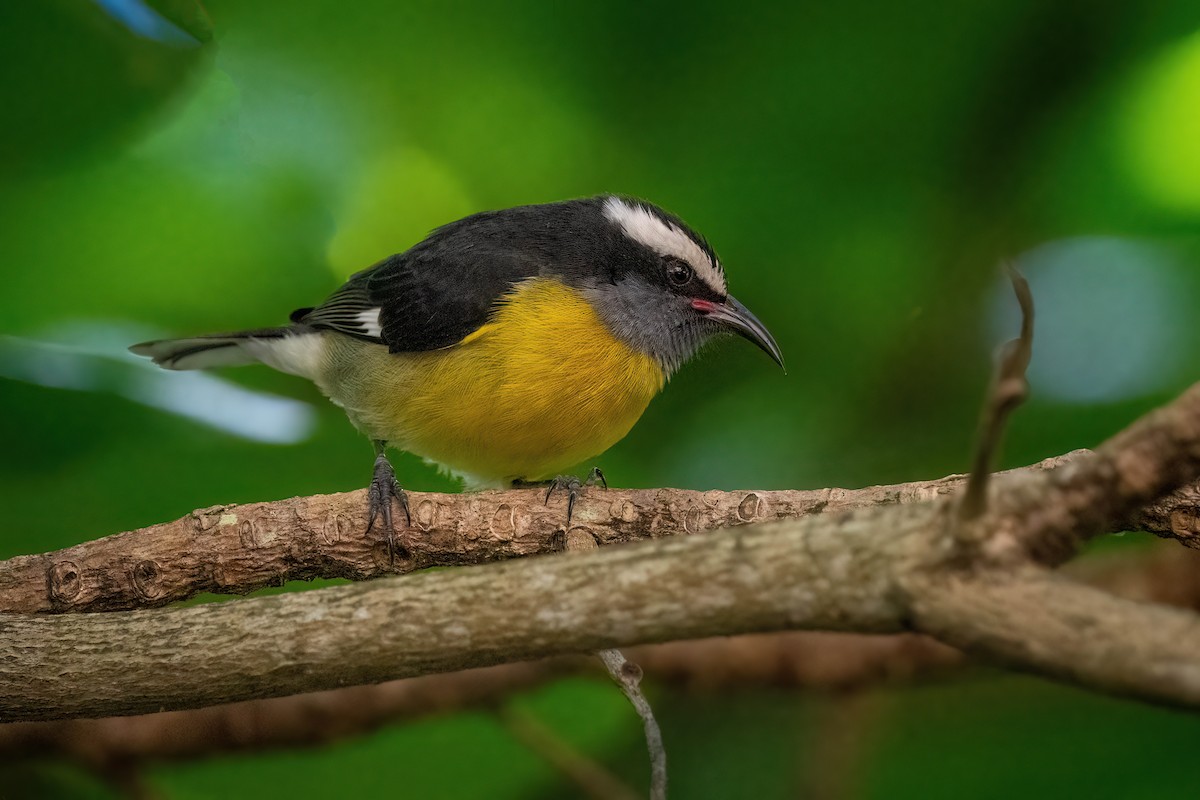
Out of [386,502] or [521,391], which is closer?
[386,502]

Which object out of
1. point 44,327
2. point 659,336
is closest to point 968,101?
point 659,336

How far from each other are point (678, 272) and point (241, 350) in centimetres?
127

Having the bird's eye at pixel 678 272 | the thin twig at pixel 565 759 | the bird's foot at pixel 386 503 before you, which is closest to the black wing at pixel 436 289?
the bird's eye at pixel 678 272

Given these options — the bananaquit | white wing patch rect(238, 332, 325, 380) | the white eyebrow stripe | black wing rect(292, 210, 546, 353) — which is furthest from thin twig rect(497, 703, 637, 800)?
the white eyebrow stripe

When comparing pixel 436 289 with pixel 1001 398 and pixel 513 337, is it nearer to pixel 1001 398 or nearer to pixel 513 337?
pixel 513 337

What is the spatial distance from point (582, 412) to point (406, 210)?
98cm

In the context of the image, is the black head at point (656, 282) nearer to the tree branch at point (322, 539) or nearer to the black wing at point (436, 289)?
the black wing at point (436, 289)

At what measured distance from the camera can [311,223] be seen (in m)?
2.89

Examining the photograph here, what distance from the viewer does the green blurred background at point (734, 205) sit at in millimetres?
2670

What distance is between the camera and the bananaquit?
244 centimetres

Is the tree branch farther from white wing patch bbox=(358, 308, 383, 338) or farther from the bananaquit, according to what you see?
white wing patch bbox=(358, 308, 383, 338)

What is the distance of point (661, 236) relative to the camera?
2658 mm

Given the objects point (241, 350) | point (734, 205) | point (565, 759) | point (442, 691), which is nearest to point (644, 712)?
point (565, 759)

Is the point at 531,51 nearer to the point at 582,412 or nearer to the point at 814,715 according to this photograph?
the point at 582,412
